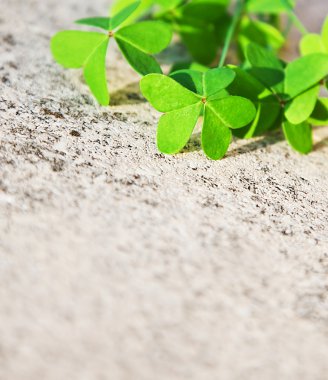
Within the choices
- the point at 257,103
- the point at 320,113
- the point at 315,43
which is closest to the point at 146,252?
the point at 257,103

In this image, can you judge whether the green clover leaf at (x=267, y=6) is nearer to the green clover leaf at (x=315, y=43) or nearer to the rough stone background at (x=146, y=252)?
the green clover leaf at (x=315, y=43)

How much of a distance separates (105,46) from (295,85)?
0.40 m

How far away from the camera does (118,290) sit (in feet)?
2.26

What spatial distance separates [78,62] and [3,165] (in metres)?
0.34

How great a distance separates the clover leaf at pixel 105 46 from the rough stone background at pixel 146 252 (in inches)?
2.5

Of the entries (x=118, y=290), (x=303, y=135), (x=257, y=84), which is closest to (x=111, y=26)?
(x=257, y=84)

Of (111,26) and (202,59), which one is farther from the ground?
(111,26)

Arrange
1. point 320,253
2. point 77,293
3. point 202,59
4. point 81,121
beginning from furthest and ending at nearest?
point 202,59, point 81,121, point 320,253, point 77,293

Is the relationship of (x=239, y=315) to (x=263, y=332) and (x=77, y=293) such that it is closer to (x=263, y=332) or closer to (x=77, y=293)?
(x=263, y=332)

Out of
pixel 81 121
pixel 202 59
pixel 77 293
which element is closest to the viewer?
pixel 77 293

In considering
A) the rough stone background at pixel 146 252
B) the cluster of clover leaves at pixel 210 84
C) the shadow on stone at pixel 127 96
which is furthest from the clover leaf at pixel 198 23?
the rough stone background at pixel 146 252

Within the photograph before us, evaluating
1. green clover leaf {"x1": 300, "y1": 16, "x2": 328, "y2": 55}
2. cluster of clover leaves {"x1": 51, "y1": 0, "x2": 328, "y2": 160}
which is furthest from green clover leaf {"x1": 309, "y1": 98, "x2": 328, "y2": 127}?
green clover leaf {"x1": 300, "y1": 16, "x2": 328, "y2": 55}

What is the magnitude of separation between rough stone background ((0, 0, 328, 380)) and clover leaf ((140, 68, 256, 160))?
0.14 ft

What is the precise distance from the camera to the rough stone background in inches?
25.0
